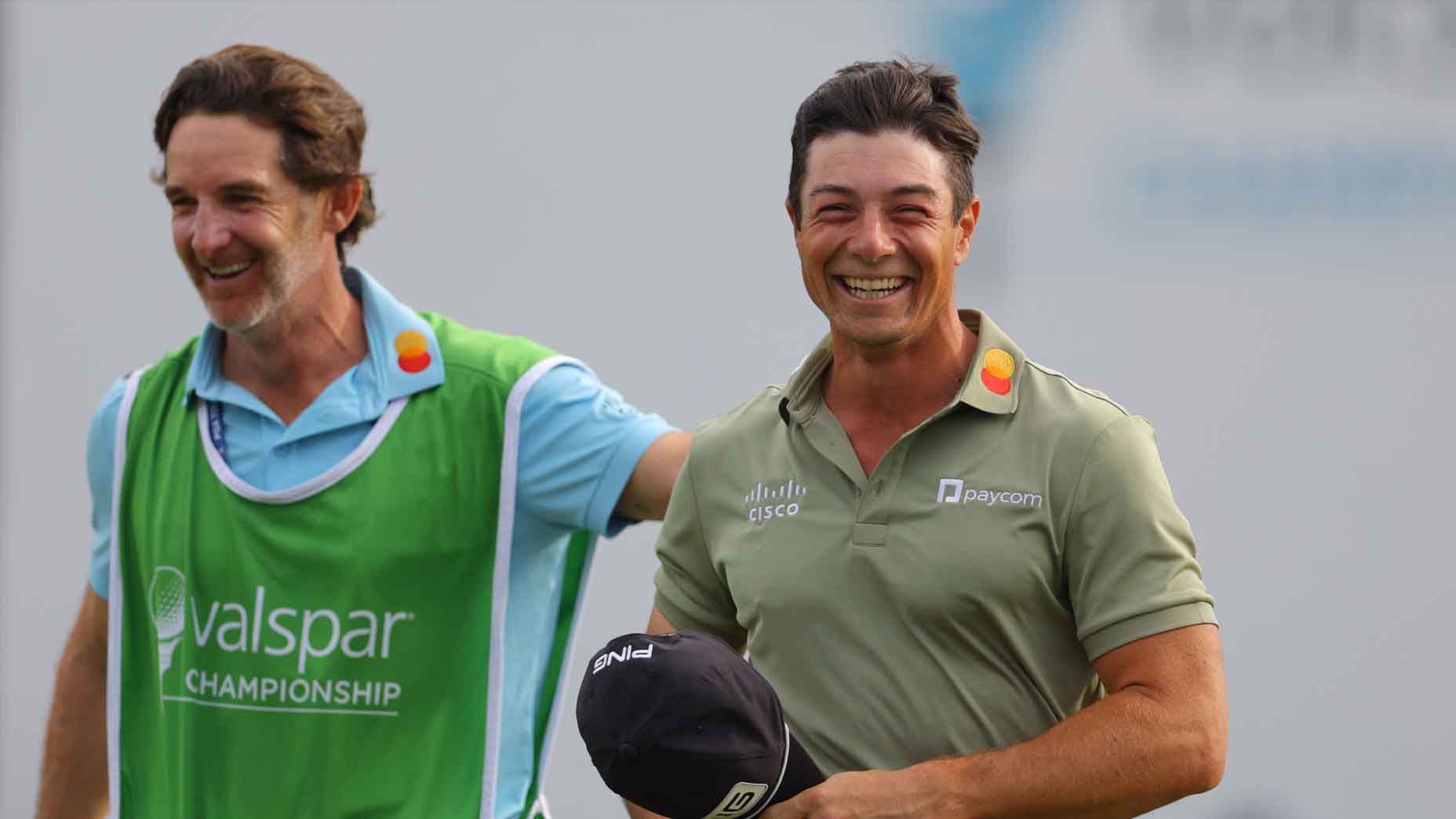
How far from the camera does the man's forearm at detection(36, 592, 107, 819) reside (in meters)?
2.64

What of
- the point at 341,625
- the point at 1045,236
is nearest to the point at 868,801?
the point at 341,625

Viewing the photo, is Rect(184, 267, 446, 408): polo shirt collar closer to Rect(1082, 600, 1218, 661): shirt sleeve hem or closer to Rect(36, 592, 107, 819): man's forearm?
Rect(36, 592, 107, 819): man's forearm

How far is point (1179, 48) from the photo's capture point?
316 centimetres

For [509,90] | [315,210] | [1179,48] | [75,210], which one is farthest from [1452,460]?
[75,210]

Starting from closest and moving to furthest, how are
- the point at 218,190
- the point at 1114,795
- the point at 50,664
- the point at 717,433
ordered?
the point at 1114,795 < the point at 717,433 < the point at 218,190 < the point at 50,664

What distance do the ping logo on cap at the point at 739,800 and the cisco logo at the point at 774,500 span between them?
31 cm

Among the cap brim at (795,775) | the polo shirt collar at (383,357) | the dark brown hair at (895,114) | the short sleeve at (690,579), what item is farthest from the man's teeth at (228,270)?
the cap brim at (795,775)

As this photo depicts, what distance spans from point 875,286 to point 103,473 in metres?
1.28

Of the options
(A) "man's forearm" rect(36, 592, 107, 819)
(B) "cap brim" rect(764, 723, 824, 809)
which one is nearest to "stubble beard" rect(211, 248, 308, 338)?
(A) "man's forearm" rect(36, 592, 107, 819)

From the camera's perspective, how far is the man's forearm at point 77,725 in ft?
8.65

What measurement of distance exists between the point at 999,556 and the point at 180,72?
1430 mm

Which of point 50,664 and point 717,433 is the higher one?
point 717,433

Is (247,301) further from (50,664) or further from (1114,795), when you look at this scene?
(1114,795)

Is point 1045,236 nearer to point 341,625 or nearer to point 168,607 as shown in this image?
point 341,625
